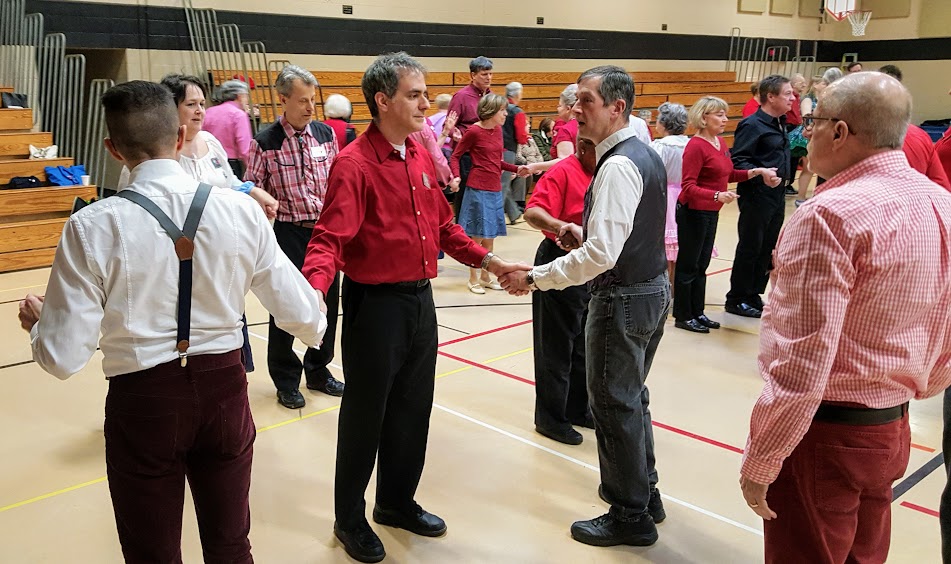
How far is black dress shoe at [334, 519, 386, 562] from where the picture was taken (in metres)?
A: 2.98

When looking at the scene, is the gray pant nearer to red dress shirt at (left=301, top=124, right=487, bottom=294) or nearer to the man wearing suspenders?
red dress shirt at (left=301, top=124, right=487, bottom=294)

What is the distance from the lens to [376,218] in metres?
2.79

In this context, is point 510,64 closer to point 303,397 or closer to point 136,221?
point 303,397

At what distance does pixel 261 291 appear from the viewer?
7.26 ft

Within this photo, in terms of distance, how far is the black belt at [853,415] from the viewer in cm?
177

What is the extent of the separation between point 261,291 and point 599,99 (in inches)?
55.7

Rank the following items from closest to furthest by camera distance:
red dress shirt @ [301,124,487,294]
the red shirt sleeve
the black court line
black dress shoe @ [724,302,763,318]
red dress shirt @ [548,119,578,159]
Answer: red dress shirt @ [301,124,487,294] → the black court line → black dress shoe @ [724,302,763,318] → red dress shirt @ [548,119,578,159] → the red shirt sleeve

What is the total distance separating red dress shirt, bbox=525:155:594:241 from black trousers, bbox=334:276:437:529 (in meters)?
1.08

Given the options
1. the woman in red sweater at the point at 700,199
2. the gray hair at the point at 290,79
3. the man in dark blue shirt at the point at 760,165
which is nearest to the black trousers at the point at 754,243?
the man in dark blue shirt at the point at 760,165

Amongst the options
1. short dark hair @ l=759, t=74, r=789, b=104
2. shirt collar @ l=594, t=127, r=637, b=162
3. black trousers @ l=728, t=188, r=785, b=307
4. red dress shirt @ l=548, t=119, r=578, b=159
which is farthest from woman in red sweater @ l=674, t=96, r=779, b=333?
shirt collar @ l=594, t=127, r=637, b=162

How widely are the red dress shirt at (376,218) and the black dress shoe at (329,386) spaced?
6.47 feet

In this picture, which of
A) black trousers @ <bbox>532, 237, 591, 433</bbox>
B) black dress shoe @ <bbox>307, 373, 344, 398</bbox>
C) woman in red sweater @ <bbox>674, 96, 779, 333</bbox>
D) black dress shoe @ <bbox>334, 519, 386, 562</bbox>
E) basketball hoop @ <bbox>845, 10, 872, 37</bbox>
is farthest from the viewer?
basketball hoop @ <bbox>845, 10, 872, 37</bbox>

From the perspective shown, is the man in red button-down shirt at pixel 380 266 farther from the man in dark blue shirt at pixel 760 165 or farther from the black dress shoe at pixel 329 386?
the man in dark blue shirt at pixel 760 165

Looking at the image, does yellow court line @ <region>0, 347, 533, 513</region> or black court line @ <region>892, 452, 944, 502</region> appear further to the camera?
black court line @ <region>892, 452, 944, 502</region>
